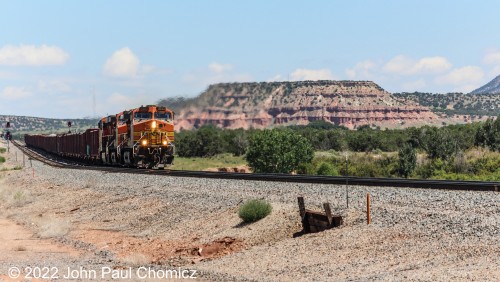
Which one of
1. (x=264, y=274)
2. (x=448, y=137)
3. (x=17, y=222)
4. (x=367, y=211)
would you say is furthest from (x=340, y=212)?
(x=448, y=137)

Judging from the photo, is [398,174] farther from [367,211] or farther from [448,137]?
[367,211]

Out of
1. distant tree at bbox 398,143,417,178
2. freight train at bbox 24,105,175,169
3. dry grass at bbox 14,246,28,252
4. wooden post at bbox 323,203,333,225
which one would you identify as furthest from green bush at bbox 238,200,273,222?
distant tree at bbox 398,143,417,178

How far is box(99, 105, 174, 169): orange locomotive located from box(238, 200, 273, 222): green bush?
67.0 ft

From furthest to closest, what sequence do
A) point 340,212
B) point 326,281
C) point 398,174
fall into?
point 398,174
point 340,212
point 326,281

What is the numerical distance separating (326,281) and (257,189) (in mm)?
11861

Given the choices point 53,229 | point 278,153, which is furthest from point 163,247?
point 278,153

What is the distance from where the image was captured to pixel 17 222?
28.7m

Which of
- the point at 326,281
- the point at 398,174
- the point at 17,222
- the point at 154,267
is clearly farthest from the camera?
the point at 398,174

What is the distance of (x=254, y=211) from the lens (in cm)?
1923

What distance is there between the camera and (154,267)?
52.9 ft

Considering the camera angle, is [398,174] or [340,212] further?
[398,174]

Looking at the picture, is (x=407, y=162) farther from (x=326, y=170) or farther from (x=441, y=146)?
(x=441, y=146)

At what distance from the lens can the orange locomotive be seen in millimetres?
39156

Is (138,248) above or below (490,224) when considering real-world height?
below
